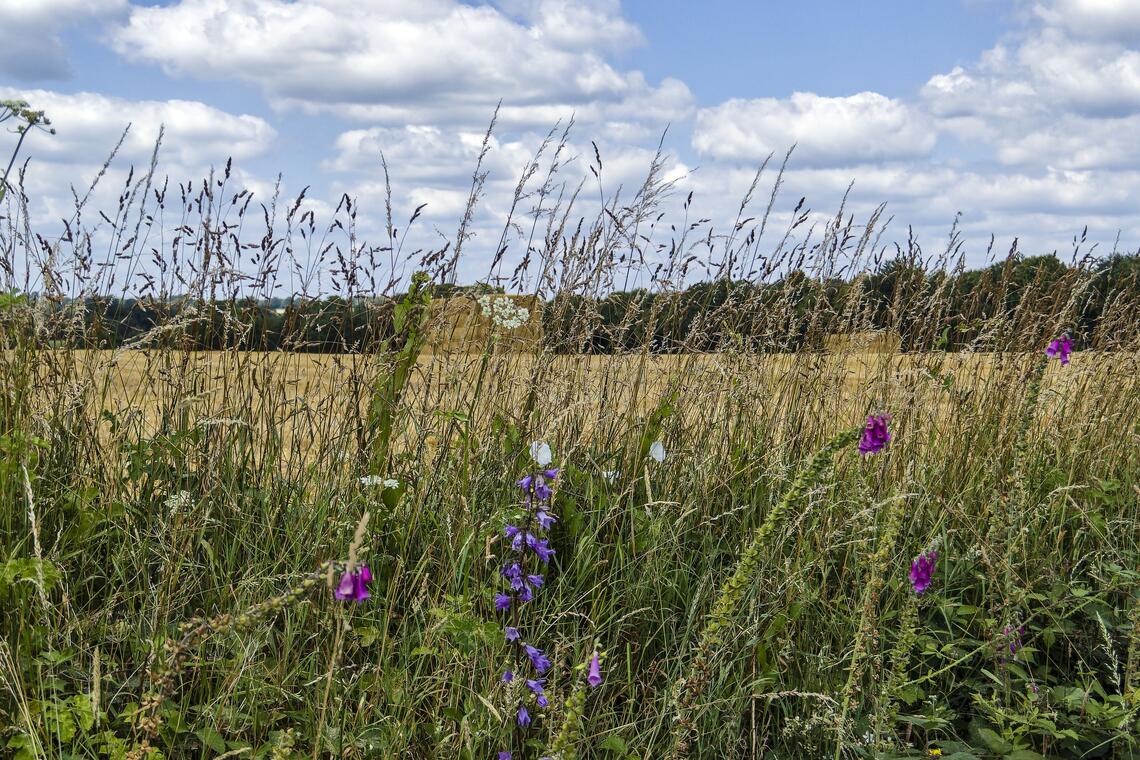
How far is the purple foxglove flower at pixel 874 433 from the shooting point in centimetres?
229

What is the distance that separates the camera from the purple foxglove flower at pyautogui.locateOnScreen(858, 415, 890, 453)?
229 centimetres

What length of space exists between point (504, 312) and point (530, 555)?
90cm

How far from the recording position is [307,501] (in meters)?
3.21

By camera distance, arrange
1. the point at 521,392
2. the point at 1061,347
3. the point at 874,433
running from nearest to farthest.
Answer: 1. the point at 874,433
2. the point at 521,392
3. the point at 1061,347

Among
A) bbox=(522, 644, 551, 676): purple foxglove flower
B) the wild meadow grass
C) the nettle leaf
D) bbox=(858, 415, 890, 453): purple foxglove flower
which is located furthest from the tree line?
bbox=(858, 415, 890, 453): purple foxglove flower

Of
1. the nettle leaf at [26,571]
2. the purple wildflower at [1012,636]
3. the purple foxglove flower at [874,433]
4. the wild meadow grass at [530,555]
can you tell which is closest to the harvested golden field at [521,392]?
the wild meadow grass at [530,555]

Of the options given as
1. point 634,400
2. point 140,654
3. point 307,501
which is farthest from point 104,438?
point 634,400

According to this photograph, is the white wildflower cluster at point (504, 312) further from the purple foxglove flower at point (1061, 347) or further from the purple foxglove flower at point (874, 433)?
the purple foxglove flower at point (1061, 347)

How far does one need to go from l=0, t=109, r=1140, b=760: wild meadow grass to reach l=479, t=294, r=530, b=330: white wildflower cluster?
0.03 m

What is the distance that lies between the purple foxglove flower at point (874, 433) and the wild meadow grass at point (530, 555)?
174mm

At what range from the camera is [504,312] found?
3.25m

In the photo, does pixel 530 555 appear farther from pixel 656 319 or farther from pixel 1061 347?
pixel 1061 347

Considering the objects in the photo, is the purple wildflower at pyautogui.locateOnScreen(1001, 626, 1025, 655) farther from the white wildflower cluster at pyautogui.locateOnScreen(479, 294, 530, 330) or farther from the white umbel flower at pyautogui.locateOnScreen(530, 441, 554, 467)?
the white wildflower cluster at pyautogui.locateOnScreen(479, 294, 530, 330)

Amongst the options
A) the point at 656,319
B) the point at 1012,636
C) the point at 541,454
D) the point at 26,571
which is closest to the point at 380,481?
the point at 541,454
